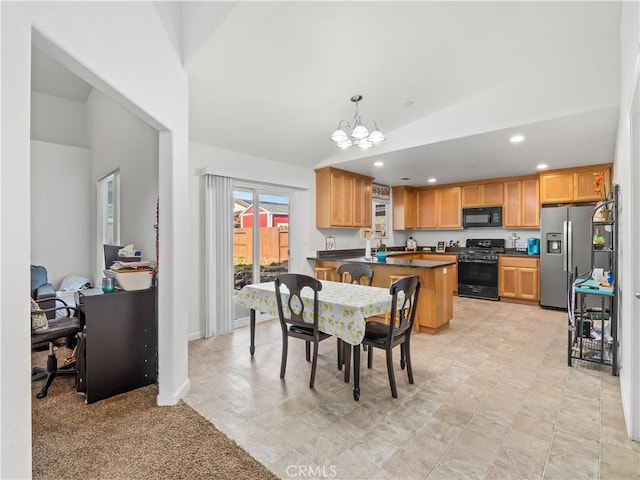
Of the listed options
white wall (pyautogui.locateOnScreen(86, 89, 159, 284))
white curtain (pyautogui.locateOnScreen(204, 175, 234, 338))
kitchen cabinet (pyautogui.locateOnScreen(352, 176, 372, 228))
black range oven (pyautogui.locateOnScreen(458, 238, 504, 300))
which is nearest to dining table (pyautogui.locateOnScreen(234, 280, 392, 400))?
white curtain (pyautogui.locateOnScreen(204, 175, 234, 338))

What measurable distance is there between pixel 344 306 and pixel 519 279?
4.67 meters

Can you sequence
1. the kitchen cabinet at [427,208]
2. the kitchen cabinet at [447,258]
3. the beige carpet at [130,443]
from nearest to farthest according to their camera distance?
the beige carpet at [130,443] → the kitchen cabinet at [447,258] → the kitchen cabinet at [427,208]

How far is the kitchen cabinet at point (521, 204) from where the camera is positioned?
5.86m

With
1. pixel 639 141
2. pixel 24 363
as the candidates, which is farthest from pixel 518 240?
pixel 24 363

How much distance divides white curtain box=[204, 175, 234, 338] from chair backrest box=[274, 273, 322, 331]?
1.52 meters

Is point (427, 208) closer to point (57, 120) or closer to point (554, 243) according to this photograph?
point (554, 243)

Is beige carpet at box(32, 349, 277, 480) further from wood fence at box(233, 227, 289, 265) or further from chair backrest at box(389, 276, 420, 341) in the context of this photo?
wood fence at box(233, 227, 289, 265)

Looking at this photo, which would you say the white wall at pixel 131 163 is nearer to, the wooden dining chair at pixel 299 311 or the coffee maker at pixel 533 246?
the wooden dining chair at pixel 299 311

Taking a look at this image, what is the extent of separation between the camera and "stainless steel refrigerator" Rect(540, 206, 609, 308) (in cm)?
478

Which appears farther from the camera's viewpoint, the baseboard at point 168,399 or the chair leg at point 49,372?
the chair leg at point 49,372

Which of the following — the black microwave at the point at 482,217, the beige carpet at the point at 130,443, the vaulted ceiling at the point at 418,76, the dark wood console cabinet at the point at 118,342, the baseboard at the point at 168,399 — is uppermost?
the vaulted ceiling at the point at 418,76

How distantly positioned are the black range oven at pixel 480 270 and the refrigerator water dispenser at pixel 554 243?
90cm

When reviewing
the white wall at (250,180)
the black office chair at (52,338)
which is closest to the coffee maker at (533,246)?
the white wall at (250,180)

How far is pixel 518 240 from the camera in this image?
6324mm
